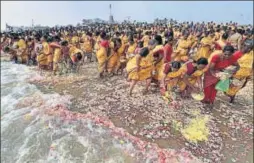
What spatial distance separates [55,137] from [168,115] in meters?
2.53

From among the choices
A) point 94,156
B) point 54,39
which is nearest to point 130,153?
point 94,156

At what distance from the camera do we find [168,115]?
26.8 ft

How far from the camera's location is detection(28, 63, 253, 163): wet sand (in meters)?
6.70

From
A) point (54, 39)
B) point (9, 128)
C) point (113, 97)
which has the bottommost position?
point (9, 128)

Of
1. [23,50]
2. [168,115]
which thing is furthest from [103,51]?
[23,50]

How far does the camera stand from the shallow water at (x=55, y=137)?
6.67 m

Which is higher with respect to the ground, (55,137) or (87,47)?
(87,47)

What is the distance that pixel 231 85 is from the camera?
8867mm

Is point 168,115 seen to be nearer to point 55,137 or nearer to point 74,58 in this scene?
point 55,137

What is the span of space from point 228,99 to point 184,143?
3.28m

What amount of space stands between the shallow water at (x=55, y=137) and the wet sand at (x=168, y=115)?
433 millimetres

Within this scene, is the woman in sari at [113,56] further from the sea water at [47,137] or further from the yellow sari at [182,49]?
the sea water at [47,137]

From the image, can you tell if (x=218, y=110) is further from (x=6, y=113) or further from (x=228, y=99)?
(x=6, y=113)

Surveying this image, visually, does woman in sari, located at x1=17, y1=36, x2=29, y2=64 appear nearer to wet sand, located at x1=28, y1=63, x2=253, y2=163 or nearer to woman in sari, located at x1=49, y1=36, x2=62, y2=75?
woman in sari, located at x1=49, y1=36, x2=62, y2=75
